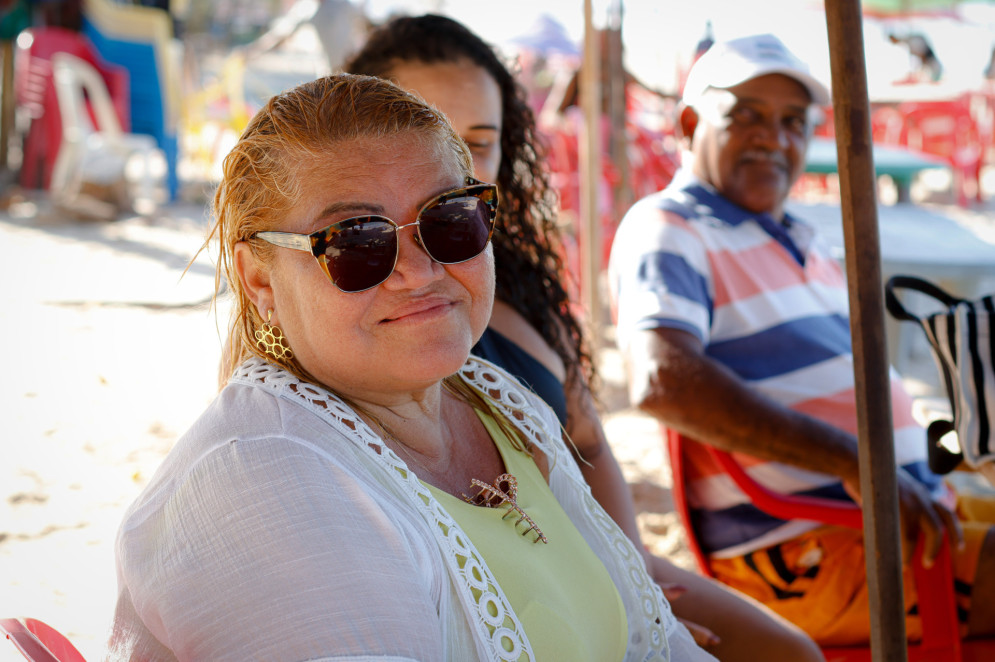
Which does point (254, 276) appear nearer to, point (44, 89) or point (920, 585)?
point (920, 585)

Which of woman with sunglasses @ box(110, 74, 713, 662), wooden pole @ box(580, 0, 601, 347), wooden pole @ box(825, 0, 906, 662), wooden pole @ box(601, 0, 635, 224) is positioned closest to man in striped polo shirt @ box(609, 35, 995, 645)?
woman with sunglasses @ box(110, 74, 713, 662)

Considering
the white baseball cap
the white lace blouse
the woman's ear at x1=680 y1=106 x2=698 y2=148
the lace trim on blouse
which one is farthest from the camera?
the woman's ear at x1=680 y1=106 x2=698 y2=148

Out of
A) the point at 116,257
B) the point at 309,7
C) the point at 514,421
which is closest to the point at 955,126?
the point at 309,7

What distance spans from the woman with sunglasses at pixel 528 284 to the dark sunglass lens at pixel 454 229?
0.57m

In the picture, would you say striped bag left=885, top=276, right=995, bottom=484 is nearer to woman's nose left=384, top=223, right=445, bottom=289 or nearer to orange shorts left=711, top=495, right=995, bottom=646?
orange shorts left=711, top=495, right=995, bottom=646

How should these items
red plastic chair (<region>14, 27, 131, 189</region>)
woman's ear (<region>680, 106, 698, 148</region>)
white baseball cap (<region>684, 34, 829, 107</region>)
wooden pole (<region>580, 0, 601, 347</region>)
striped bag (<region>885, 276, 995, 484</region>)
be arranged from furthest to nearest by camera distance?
red plastic chair (<region>14, 27, 131, 189</region>), wooden pole (<region>580, 0, 601, 347</region>), woman's ear (<region>680, 106, 698, 148</region>), white baseball cap (<region>684, 34, 829, 107</region>), striped bag (<region>885, 276, 995, 484</region>)

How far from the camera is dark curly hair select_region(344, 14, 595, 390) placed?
2.06 meters

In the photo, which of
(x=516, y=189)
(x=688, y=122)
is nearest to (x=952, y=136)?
(x=688, y=122)

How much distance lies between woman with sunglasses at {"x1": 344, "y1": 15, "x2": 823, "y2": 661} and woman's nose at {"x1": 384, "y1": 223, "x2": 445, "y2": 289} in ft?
2.05

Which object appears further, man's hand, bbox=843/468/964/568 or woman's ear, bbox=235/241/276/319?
man's hand, bbox=843/468/964/568

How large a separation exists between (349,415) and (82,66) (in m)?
12.3

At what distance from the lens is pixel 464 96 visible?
2043 mm

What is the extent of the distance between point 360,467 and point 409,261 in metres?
0.31

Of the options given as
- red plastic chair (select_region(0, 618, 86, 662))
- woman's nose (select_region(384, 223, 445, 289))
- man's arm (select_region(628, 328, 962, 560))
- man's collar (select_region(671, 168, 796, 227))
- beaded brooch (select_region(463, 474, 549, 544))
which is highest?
woman's nose (select_region(384, 223, 445, 289))
